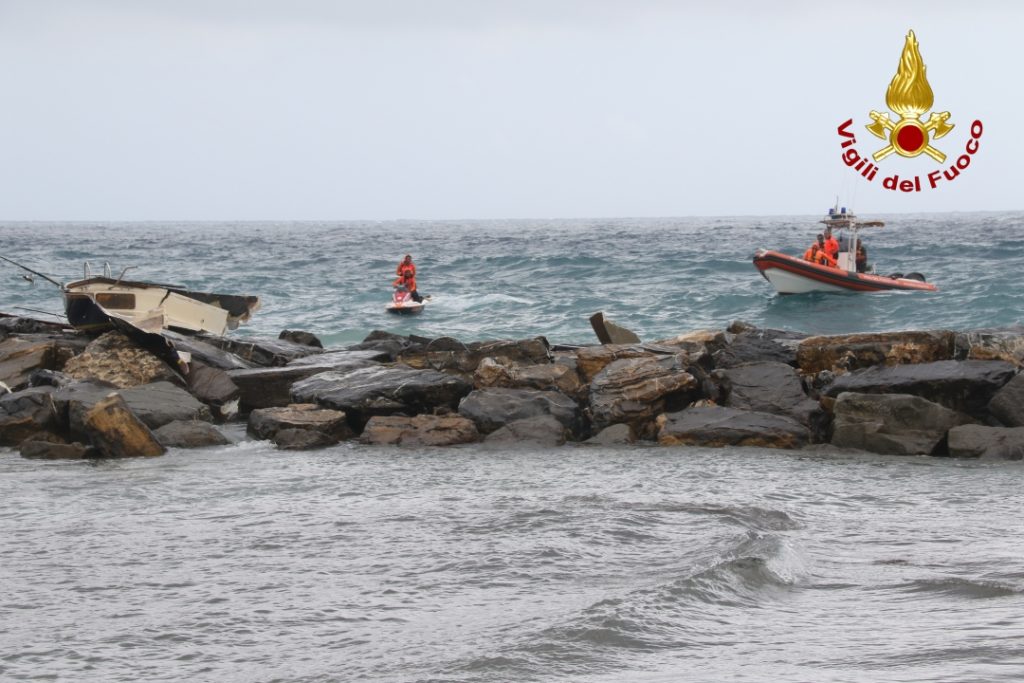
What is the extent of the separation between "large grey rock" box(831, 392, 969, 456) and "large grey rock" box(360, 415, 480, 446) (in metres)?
3.32

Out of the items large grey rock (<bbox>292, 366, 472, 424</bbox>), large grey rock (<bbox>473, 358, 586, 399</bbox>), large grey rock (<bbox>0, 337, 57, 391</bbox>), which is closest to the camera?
large grey rock (<bbox>292, 366, 472, 424</bbox>)

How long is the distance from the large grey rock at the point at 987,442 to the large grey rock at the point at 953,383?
0.72 m

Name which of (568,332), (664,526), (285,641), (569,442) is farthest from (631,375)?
(568,332)

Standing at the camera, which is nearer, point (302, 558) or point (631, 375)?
point (302, 558)

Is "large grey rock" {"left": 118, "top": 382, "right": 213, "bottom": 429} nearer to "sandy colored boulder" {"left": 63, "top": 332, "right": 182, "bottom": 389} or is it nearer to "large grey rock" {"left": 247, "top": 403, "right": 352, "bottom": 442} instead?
"large grey rock" {"left": 247, "top": 403, "right": 352, "bottom": 442}

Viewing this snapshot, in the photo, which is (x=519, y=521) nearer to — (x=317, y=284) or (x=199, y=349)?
(x=199, y=349)

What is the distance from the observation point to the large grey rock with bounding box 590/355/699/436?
1091cm

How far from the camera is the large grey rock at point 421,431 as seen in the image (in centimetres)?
1066

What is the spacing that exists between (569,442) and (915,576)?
5218mm

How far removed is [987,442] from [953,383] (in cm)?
98

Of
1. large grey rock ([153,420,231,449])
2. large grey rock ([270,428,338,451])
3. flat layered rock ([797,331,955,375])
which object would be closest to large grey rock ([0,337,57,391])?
large grey rock ([153,420,231,449])

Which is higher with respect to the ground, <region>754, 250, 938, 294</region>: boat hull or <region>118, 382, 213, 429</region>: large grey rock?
<region>754, 250, 938, 294</region>: boat hull

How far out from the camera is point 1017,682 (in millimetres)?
3869

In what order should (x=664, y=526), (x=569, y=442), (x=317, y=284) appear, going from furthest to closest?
(x=317, y=284), (x=569, y=442), (x=664, y=526)
